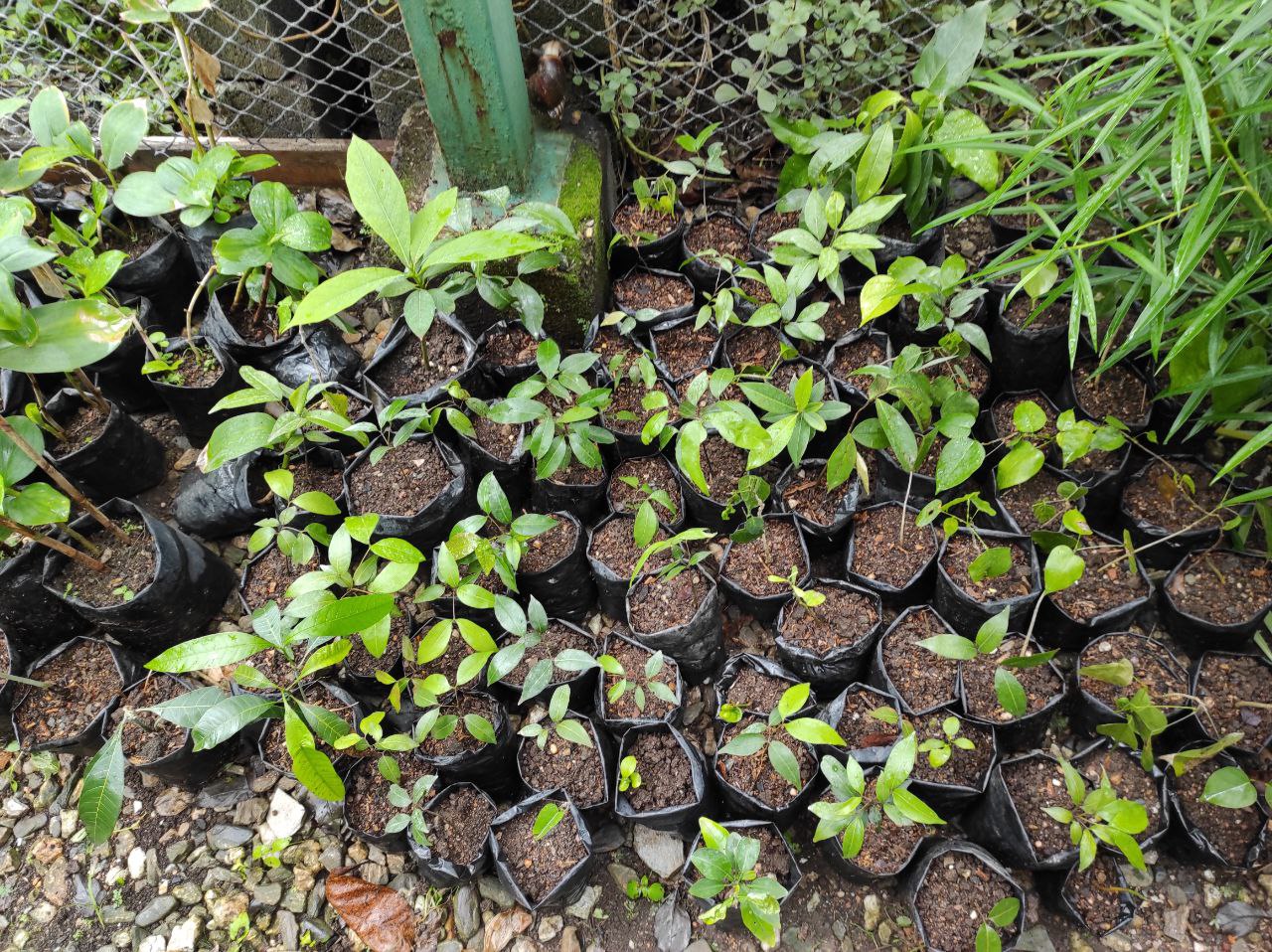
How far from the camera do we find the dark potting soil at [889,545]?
5.82 feet

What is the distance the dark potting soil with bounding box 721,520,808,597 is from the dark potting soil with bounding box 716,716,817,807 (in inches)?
11.0

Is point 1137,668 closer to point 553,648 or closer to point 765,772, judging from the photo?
point 765,772

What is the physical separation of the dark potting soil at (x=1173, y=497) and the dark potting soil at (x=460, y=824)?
58.7 inches

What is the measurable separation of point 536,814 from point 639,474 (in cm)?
75

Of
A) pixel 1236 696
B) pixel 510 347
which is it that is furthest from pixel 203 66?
pixel 1236 696

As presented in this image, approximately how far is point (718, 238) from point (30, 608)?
1.81 meters

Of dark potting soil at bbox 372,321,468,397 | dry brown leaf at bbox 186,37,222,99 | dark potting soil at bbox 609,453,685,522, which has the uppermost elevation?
dry brown leaf at bbox 186,37,222,99

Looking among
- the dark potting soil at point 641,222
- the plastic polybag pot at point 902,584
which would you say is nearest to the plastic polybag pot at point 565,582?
the plastic polybag pot at point 902,584

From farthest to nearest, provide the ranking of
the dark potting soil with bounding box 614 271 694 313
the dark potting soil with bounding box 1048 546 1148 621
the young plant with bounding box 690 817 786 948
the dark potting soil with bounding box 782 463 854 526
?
1. the dark potting soil with bounding box 614 271 694 313
2. the dark potting soil with bounding box 782 463 854 526
3. the dark potting soil with bounding box 1048 546 1148 621
4. the young plant with bounding box 690 817 786 948

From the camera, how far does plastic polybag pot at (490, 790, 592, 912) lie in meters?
1.54

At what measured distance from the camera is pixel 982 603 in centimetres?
168

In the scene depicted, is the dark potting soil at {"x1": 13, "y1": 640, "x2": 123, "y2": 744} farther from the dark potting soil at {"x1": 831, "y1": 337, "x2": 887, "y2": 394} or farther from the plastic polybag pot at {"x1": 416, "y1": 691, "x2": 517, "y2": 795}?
the dark potting soil at {"x1": 831, "y1": 337, "x2": 887, "y2": 394}

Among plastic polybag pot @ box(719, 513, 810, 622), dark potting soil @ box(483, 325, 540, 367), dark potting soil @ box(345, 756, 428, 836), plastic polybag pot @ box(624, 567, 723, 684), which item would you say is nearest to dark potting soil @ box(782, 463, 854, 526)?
plastic polybag pot @ box(719, 513, 810, 622)

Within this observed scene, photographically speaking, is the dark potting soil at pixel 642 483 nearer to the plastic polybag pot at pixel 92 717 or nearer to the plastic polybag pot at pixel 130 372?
the plastic polybag pot at pixel 92 717
